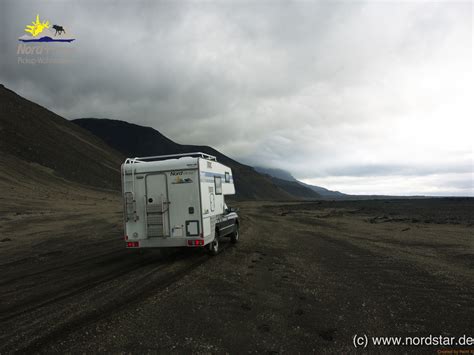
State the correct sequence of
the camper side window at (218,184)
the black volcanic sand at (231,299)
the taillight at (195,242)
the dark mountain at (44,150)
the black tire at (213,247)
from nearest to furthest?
the black volcanic sand at (231,299) → the taillight at (195,242) → the black tire at (213,247) → the camper side window at (218,184) → the dark mountain at (44,150)

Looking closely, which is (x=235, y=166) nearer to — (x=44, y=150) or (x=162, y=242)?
(x=44, y=150)

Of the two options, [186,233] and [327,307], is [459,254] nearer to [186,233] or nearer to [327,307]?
[327,307]

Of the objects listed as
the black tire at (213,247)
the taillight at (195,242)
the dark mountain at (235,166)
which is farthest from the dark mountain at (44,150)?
the dark mountain at (235,166)

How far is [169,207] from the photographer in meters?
11.7

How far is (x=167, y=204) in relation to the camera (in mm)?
11711

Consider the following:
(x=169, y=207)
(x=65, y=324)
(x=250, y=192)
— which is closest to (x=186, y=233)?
(x=169, y=207)

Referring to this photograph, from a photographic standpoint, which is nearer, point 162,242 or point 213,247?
point 162,242

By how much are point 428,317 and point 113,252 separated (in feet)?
39.7

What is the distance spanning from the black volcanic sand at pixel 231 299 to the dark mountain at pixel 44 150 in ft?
165

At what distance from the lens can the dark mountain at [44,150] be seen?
6301cm

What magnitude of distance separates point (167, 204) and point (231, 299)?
492 cm

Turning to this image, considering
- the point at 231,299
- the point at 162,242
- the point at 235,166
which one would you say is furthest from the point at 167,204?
the point at 235,166

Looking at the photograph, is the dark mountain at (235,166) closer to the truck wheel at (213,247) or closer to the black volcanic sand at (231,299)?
the truck wheel at (213,247)

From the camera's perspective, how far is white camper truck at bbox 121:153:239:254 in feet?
37.9
